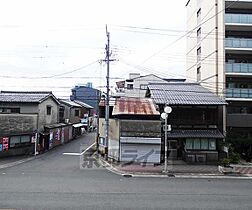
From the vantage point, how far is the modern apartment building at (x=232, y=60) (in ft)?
98.8

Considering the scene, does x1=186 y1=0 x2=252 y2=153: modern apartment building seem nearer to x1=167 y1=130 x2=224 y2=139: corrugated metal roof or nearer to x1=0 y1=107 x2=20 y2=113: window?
x1=167 y1=130 x2=224 y2=139: corrugated metal roof

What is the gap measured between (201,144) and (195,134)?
1.11 metres

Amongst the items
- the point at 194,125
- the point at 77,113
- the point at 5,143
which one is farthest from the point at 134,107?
the point at 77,113

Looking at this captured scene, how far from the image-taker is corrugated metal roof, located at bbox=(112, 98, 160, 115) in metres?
27.8

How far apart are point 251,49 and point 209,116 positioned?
8.18 metres

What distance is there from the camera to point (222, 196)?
1362 centimetres

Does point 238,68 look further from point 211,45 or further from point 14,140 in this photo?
point 14,140

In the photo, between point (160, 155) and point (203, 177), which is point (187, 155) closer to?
point (160, 155)

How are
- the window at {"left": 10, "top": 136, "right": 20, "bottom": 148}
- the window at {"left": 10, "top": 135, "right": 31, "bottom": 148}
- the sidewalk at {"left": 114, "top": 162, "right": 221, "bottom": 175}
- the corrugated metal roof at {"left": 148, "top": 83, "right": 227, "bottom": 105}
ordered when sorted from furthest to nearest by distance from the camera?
1. the window at {"left": 10, "top": 135, "right": 31, "bottom": 148}
2. the window at {"left": 10, "top": 136, "right": 20, "bottom": 148}
3. the corrugated metal roof at {"left": 148, "top": 83, "right": 227, "bottom": 105}
4. the sidewalk at {"left": 114, "top": 162, "right": 221, "bottom": 175}

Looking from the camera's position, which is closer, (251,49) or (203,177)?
(203,177)

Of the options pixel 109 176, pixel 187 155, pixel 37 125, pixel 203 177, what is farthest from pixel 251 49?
pixel 37 125

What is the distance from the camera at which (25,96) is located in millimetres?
37312

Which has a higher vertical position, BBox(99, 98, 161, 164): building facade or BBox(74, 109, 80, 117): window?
BBox(74, 109, 80, 117): window

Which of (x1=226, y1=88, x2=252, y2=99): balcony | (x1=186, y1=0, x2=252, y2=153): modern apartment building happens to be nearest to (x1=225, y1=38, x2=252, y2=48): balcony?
(x1=186, y1=0, x2=252, y2=153): modern apartment building
